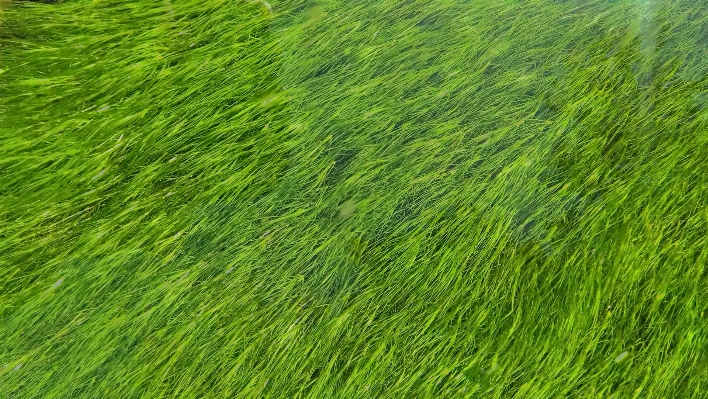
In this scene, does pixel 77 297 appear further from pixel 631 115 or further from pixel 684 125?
pixel 684 125

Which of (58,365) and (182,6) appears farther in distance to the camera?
(182,6)

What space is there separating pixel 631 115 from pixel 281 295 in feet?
4.14

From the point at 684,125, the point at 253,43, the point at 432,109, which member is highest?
the point at 253,43

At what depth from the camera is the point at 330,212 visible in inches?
53.4

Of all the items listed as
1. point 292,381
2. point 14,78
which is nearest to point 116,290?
point 292,381

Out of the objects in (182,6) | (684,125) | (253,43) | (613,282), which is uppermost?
(182,6)

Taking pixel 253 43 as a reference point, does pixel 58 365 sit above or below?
below

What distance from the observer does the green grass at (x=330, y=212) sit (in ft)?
4.21

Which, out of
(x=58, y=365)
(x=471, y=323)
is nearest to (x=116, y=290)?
(x=58, y=365)

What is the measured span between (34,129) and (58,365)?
0.70m

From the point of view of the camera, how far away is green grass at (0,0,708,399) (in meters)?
1.28

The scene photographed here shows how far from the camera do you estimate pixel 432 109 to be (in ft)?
4.63

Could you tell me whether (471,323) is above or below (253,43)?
below

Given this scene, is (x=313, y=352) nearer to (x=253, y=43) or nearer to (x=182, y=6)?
(x=253, y=43)
